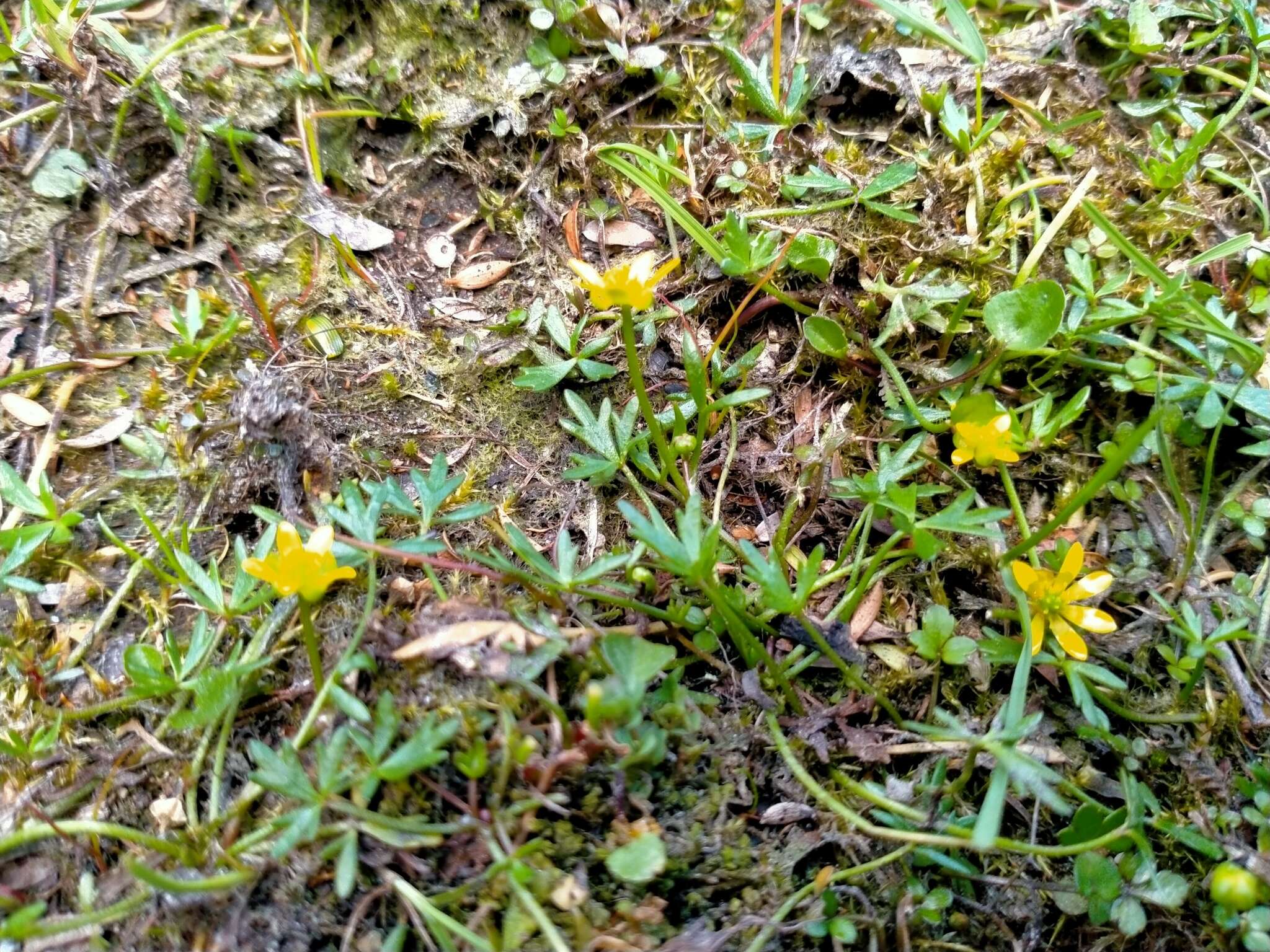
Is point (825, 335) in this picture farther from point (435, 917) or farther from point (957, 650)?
point (435, 917)

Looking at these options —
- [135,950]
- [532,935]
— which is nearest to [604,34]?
[532,935]

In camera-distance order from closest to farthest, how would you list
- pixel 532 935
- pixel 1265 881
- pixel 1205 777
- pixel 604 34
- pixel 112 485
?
1. pixel 532 935
2. pixel 1265 881
3. pixel 1205 777
4. pixel 112 485
5. pixel 604 34

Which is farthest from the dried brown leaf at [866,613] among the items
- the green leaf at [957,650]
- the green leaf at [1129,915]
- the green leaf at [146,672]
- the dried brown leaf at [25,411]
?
the dried brown leaf at [25,411]

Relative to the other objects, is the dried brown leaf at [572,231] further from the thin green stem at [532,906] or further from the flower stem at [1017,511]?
the thin green stem at [532,906]

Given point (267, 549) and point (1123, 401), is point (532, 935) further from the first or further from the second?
point (1123, 401)

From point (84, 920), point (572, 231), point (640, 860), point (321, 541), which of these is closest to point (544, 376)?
point (572, 231)

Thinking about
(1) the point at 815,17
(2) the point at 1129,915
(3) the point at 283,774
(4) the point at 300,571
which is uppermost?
(1) the point at 815,17

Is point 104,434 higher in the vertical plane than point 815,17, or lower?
lower
